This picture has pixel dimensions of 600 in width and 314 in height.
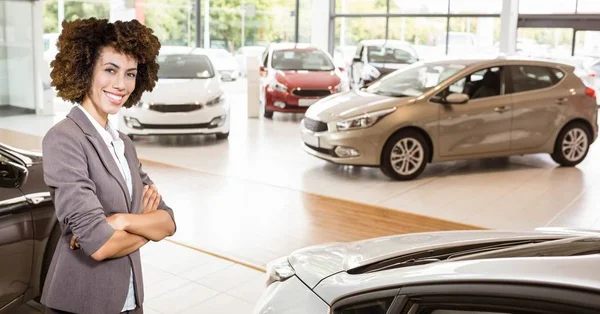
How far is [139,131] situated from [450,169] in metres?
4.52

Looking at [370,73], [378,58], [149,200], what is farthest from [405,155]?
[378,58]

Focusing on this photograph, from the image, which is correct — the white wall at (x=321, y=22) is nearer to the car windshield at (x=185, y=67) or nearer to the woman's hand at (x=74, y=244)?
the car windshield at (x=185, y=67)

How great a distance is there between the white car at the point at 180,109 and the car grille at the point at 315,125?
220 cm

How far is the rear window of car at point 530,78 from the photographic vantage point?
348 inches

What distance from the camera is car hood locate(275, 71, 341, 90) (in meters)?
13.1

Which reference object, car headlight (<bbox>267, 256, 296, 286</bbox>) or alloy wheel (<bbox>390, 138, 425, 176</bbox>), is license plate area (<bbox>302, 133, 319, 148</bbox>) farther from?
car headlight (<bbox>267, 256, 296, 286</bbox>)

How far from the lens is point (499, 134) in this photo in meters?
8.62

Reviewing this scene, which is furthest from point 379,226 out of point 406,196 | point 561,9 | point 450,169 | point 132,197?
point 561,9

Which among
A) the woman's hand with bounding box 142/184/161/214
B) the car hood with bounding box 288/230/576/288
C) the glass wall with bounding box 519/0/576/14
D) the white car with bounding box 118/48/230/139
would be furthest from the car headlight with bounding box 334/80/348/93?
the woman's hand with bounding box 142/184/161/214

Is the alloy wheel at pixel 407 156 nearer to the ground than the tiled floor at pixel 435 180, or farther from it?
farther from it

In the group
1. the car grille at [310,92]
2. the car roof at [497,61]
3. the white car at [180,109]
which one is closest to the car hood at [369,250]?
the car roof at [497,61]

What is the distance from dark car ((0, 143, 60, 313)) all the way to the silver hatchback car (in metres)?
4.79

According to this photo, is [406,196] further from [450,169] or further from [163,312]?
[163,312]

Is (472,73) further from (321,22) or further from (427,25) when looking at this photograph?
(321,22)
